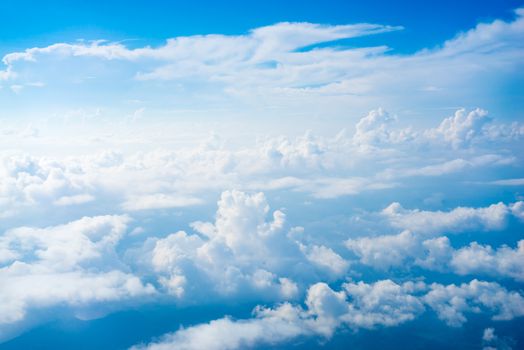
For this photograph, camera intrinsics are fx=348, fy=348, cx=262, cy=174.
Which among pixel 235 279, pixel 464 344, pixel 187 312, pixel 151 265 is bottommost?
pixel 464 344

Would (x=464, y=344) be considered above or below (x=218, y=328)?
below

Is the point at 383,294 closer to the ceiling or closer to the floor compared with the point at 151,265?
closer to the floor

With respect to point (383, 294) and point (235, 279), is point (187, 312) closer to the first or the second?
point (235, 279)

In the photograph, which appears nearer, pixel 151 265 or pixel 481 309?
pixel 481 309

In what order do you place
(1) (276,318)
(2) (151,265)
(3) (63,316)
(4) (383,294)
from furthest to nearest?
(2) (151,265) < (4) (383,294) < (1) (276,318) < (3) (63,316)

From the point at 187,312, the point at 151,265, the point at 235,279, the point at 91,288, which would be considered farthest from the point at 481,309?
the point at 91,288

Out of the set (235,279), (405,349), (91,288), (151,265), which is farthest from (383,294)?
(91,288)

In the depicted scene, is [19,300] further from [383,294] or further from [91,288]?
[383,294]

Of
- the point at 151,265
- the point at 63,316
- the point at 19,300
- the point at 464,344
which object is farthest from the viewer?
the point at 151,265

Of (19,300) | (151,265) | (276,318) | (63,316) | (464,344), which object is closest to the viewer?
(19,300)
